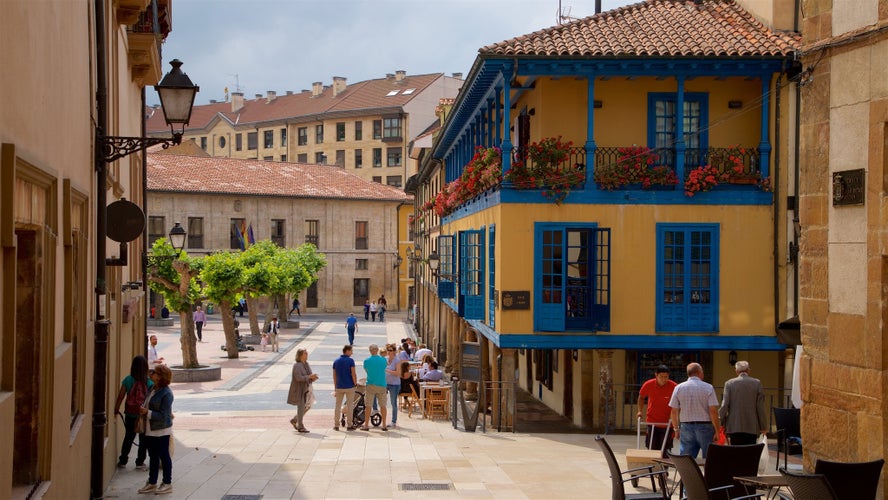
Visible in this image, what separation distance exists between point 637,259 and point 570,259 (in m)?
1.28

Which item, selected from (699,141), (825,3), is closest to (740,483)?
(825,3)

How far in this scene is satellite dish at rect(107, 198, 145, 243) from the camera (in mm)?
11211

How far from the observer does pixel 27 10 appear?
231 inches

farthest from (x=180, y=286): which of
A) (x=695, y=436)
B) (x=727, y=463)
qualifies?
(x=727, y=463)

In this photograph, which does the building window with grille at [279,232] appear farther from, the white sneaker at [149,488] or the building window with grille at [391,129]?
the white sneaker at [149,488]

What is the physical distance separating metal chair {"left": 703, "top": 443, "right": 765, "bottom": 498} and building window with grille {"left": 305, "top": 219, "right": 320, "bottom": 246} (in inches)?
2277

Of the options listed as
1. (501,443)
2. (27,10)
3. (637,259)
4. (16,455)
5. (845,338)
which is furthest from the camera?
(637,259)

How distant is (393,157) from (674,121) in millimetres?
65896

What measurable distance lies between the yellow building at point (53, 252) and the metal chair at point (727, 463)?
5.16 meters

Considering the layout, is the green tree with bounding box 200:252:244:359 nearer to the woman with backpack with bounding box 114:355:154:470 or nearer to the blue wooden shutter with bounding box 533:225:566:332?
the blue wooden shutter with bounding box 533:225:566:332

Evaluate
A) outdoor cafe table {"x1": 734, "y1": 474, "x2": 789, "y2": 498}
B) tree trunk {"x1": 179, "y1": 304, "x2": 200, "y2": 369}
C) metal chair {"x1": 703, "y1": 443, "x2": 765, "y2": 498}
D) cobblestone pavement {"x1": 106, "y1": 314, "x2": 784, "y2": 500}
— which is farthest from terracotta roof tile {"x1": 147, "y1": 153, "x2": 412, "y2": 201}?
Result: outdoor cafe table {"x1": 734, "y1": 474, "x2": 789, "y2": 498}

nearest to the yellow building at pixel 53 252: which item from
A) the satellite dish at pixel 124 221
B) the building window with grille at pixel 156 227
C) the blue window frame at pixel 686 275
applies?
the satellite dish at pixel 124 221

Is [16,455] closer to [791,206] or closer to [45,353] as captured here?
[45,353]

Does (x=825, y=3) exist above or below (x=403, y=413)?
above
